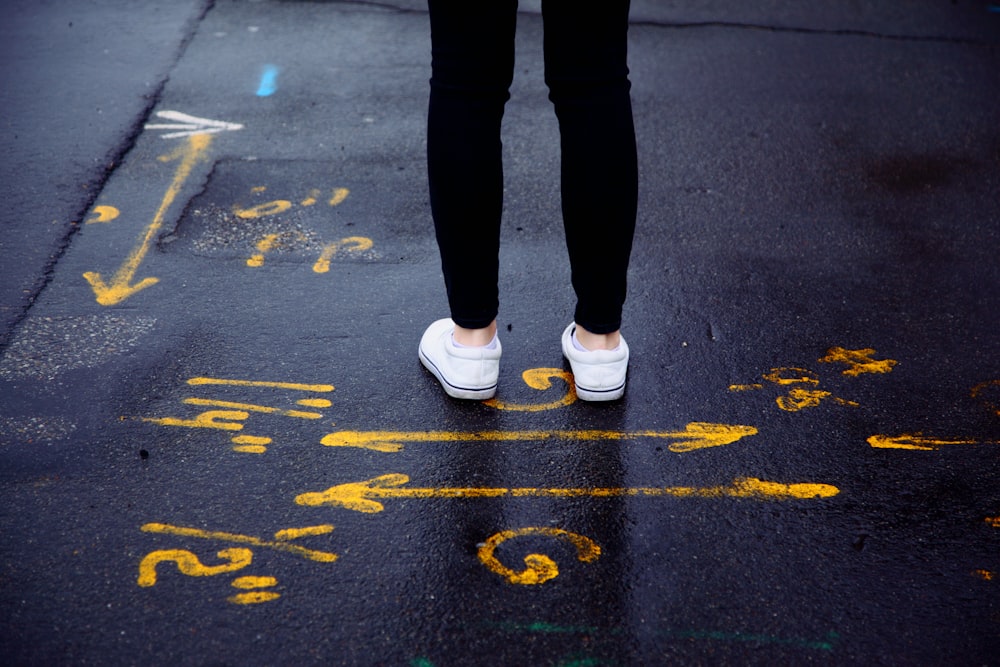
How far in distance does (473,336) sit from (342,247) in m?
0.92

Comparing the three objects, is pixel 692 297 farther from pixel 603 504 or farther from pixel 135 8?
pixel 135 8

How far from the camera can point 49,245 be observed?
308 cm

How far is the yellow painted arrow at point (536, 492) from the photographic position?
85.7 inches

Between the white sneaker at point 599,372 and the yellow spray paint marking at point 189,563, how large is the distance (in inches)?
38.1

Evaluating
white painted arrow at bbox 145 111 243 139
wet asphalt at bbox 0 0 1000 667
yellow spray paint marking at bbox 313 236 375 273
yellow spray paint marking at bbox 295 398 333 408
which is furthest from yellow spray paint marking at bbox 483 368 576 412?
white painted arrow at bbox 145 111 243 139

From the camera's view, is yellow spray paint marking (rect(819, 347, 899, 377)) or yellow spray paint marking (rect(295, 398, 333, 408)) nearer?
yellow spray paint marking (rect(295, 398, 333, 408))

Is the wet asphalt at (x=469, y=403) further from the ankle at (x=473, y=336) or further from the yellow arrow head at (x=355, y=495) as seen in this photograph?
the ankle at (x=473, y=336)

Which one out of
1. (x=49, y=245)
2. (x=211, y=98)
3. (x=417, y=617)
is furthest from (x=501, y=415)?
(x=211, y=98)

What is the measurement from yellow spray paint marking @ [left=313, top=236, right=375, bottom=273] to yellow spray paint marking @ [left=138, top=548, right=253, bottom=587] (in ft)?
4.14

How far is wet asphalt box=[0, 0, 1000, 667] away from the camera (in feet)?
6.24

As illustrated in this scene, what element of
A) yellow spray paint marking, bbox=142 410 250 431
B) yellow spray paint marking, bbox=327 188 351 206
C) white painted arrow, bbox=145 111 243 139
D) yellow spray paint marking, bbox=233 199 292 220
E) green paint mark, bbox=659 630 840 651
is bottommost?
green paint mark, bbox=659 630 840 651

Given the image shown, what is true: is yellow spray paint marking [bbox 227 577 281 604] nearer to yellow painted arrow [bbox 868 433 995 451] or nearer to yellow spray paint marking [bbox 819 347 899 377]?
yellow painted arrow [bbox 868 433 995 451]

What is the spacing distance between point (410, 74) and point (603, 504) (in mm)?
2932

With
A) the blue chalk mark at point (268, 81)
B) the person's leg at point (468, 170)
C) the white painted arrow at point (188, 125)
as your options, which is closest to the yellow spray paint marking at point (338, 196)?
the white painted arrow at point (188, 125)
